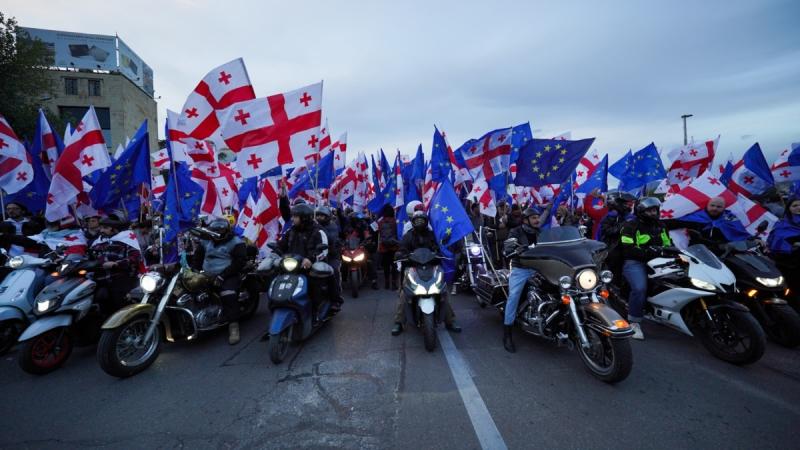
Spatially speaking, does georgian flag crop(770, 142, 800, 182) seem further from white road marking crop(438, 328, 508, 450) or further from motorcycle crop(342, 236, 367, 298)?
motorcycle crop(342, 236, 367, 298)

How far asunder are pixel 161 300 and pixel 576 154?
24.5 ft

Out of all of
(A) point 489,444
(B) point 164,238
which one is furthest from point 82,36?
(A) point 489,444

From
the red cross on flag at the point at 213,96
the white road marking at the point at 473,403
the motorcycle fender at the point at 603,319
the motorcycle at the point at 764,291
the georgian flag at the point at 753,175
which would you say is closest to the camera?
the white road marking at the point at 473,403

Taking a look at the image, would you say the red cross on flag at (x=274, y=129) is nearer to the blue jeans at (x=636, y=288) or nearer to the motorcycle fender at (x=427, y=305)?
the motorcycle fender at (x=427, y=305)

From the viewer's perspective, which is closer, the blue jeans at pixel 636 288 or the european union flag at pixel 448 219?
the blue jeans at pixel 636 288

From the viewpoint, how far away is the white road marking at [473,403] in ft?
8.11

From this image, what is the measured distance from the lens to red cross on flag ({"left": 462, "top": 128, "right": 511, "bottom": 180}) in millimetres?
7936

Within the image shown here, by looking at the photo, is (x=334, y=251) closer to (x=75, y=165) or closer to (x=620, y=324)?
(x=620, y=324)

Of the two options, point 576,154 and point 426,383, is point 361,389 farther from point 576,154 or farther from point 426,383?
point 576,154

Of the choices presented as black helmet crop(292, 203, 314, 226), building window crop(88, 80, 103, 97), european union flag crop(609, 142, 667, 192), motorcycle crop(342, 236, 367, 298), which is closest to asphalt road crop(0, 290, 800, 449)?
black helmet crop(292, 203, 314, 226)

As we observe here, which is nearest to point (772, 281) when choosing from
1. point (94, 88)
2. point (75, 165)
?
point (75, 165)

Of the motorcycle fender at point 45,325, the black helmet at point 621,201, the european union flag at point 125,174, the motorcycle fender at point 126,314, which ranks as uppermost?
the european union flag at point 125,174

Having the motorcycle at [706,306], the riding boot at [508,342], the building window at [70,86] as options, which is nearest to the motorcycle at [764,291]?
the motorcycle at [706,306]

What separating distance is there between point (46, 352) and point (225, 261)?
2.08 meters
